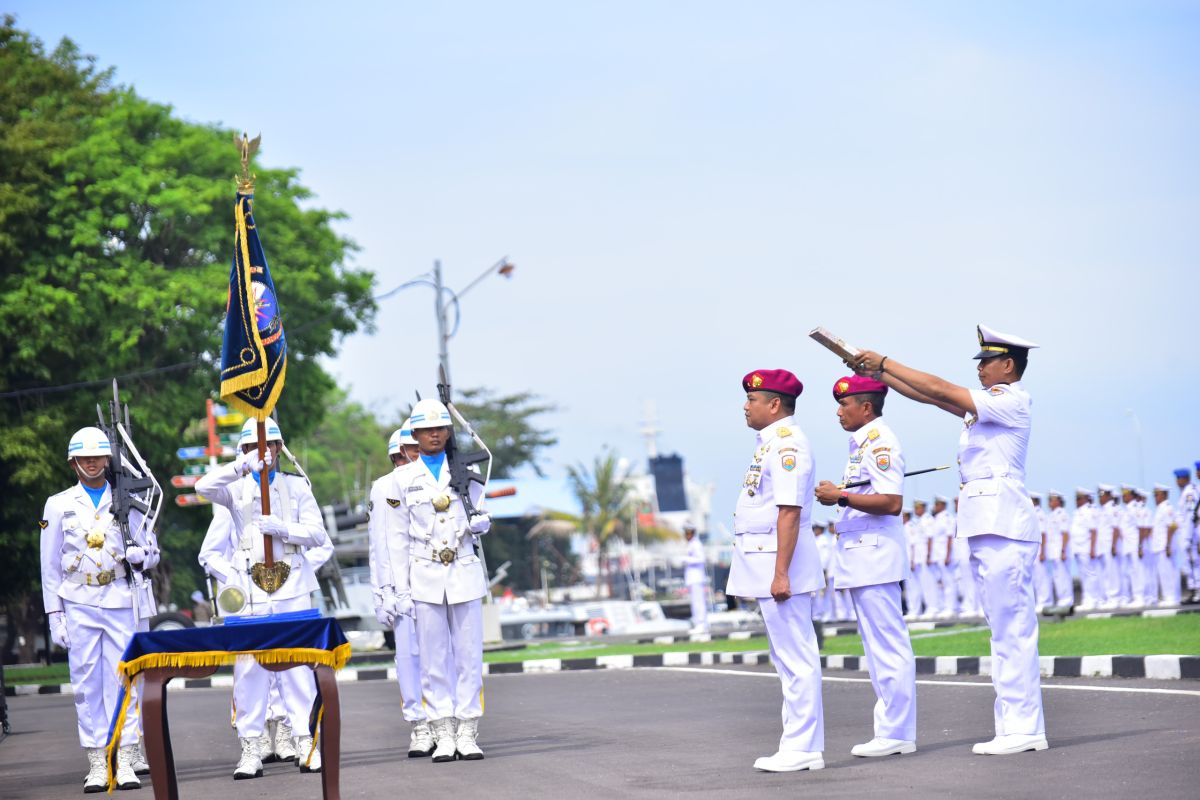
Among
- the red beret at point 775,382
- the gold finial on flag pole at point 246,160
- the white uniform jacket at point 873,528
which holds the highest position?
the gold finial on flag pole at point 246,160

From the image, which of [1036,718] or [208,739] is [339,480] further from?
[1036,718]

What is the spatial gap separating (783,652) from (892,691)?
0.69m

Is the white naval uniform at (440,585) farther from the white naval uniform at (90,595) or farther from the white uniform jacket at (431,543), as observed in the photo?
the white naval uniform at (90,595)

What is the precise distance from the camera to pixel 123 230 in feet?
119

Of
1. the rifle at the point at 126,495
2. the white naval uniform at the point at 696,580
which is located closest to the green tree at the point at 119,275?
the white naval uniform at the point at 696,580

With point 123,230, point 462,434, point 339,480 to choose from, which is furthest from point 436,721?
point 339,480

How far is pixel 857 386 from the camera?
9906 millimetres

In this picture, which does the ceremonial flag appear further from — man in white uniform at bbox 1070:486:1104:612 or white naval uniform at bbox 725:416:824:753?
man in white uniform at bbox 1070:486:1104:612

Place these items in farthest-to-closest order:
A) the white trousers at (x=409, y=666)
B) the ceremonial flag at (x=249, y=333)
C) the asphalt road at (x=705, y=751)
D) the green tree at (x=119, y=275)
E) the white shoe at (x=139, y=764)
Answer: the green tree at (x=119, y=275) → the white trousers at (x=409, y=666) → the white shoe at (x=139, y=764) → the ceremonial flag at (x=249, y=333) → the asphalt road at (x=705, y=751)

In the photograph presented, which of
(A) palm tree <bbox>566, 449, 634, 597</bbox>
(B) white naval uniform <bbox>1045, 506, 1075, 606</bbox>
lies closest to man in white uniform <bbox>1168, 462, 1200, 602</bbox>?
(B) white naval uniform <bbox>1045, 506, 1075, 606</bbox>

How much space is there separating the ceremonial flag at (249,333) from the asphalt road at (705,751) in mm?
2317

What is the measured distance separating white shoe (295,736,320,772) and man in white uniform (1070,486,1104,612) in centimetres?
2048

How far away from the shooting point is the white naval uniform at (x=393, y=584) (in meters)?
11.4

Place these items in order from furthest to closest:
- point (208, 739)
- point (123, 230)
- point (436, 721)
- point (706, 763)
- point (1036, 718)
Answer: point (123, 230) → point (208, 739) → point (436, 721) → point (706, 763) → point (1036, 718)
